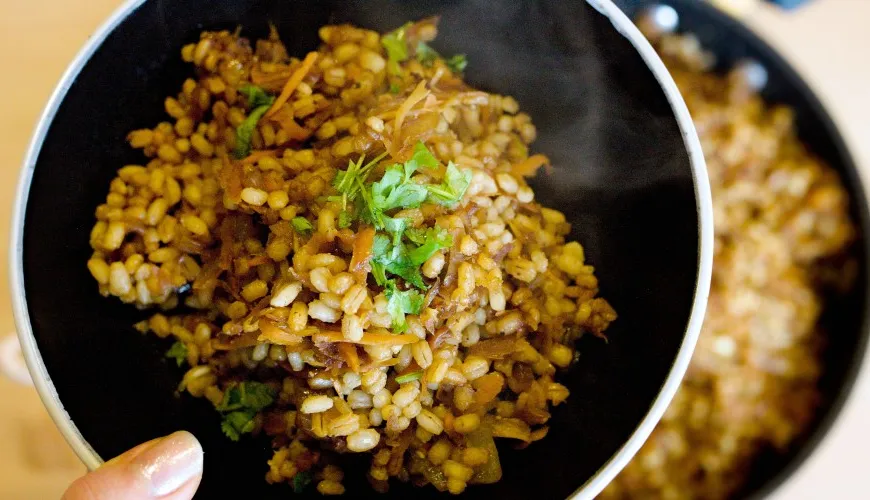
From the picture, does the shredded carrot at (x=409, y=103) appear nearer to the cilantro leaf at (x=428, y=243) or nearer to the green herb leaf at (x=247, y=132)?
the cilantro leaf at (x=428, y=243)

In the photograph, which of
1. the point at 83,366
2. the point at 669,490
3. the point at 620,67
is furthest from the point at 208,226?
the point at 669,490

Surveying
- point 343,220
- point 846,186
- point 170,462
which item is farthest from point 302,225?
point 846,186

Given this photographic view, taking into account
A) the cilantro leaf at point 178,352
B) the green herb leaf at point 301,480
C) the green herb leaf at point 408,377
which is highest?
the cilantro leaf at point 178,352

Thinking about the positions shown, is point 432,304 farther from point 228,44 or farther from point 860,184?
point 860,184

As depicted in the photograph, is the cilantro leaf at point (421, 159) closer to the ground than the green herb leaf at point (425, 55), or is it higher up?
closer to the ground

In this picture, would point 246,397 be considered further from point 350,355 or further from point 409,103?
point 409,103

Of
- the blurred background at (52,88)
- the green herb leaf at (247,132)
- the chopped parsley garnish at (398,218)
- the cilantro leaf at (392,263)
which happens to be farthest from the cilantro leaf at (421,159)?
the blurred background at (52,88)
